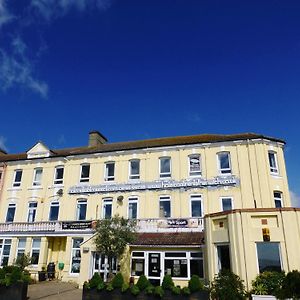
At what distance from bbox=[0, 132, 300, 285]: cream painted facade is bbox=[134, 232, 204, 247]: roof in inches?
10.9

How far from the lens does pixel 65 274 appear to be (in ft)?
74.0

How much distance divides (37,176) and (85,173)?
4871 millimetres

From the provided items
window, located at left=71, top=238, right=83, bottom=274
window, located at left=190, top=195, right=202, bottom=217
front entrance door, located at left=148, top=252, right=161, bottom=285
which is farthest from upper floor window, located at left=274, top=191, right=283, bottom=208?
window, located at left=71, top=238, right=83, bottom=274

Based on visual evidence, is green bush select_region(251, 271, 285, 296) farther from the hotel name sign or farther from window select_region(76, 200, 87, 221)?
window select_region(76, 200, 87, 221)

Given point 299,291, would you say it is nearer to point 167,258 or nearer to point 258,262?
point 258,262

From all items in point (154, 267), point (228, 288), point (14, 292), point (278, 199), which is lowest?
point (14, 292)

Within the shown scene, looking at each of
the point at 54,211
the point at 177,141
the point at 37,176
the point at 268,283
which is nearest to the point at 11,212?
the point at 37,176

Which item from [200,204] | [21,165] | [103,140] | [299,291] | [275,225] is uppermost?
[103,140]

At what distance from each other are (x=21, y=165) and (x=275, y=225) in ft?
74.9

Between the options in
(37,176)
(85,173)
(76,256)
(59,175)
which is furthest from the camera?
(37,176)

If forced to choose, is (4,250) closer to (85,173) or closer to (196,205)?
(85,173)

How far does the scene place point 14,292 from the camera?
1407cm

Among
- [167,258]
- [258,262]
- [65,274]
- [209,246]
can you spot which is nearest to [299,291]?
[258,262]

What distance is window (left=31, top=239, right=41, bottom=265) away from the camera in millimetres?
23648
